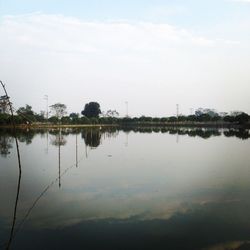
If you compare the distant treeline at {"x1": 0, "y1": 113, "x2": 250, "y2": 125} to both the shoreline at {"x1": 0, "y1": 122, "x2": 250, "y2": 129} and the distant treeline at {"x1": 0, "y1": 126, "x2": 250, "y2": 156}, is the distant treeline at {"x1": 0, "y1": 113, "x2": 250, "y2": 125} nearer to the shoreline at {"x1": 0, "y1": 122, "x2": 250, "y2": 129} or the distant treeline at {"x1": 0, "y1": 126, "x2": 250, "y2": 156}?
the shoreline at {"x1": 0, "y1": 122, "x2": 250, "y2": 129}

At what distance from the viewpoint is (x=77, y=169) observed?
16.5 meters

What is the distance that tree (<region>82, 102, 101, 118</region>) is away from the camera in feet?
329

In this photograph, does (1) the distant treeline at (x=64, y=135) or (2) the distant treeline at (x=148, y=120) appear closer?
(1) the distant treeline at (x=64, y=135)

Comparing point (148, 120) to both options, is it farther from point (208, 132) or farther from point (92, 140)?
point (92, 140)

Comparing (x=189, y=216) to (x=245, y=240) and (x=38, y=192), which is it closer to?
(x=245, y=240)

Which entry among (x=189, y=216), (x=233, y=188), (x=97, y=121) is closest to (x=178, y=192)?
(x=233, y=188)

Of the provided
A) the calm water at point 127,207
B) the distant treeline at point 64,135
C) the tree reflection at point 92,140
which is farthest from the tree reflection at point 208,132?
the calm water at point 127,207

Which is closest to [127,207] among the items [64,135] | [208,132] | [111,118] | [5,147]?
[5,147]

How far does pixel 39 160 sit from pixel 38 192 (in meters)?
7.98

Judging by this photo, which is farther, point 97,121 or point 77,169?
point 97,121

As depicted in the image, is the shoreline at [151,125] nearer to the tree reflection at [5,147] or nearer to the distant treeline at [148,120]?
the distant treeline at [148,120]

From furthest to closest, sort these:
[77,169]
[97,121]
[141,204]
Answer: [97,121], [77,169], [141,204]

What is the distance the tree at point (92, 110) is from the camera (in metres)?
100

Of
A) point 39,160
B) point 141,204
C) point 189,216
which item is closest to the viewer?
point 189,216
